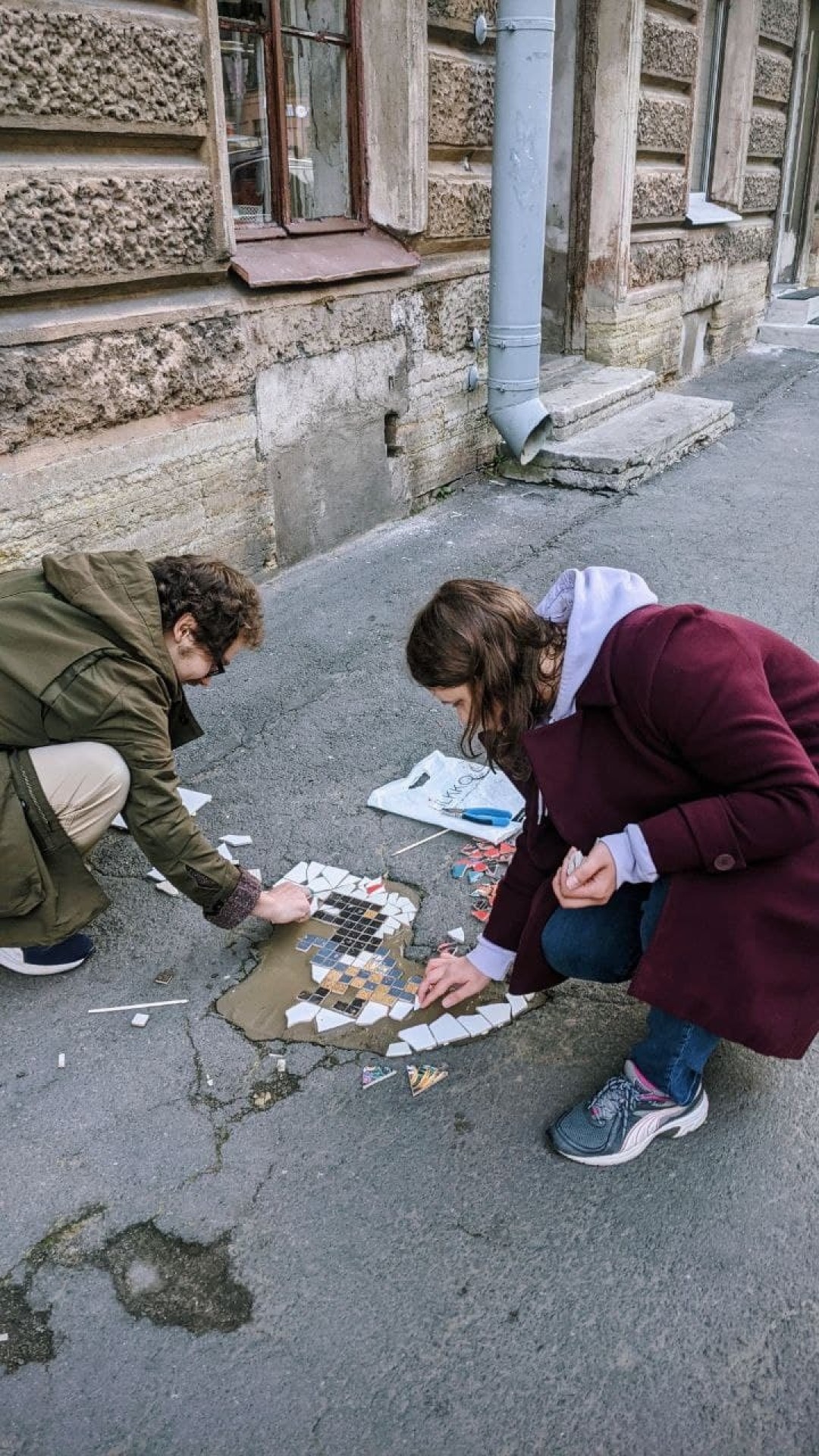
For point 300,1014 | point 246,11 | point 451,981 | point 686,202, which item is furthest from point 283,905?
point 686,202

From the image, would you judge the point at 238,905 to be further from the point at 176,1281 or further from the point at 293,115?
the point at 293,115

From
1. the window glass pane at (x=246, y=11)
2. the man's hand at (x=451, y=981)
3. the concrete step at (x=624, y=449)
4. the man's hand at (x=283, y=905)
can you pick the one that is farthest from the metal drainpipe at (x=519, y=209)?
the man's hand at (x=451, y=981)

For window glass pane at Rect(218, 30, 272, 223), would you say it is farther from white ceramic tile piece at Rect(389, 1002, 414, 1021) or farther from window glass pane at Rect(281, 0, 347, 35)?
white ceramic tile piece at Rect(389, 1002, 414, 1021)

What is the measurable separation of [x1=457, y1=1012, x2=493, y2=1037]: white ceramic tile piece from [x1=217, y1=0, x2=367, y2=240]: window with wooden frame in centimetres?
357

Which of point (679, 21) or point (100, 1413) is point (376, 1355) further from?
point (679, 21)

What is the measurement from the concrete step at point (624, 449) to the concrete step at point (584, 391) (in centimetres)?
7

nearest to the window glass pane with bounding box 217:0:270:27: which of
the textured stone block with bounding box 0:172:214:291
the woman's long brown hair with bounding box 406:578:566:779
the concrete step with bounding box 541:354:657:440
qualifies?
the textured stone block with bounding box 0:172:214:291

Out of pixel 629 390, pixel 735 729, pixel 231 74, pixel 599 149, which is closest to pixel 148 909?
pixel 735 729

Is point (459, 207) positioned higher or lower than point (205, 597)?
higher

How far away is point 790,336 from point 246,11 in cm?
781

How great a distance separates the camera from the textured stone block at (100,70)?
10.8 ft

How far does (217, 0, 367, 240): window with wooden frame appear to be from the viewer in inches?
183

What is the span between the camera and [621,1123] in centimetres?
210

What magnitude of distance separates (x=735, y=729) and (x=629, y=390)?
6003 mm
